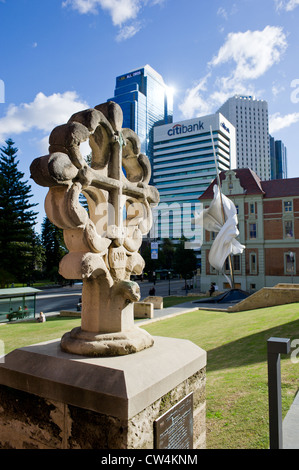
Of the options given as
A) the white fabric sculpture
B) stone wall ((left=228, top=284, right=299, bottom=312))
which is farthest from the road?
stone wall ((left=228, top=284, right=299, bottom=312))

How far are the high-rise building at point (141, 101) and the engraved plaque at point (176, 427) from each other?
168655 millimetres

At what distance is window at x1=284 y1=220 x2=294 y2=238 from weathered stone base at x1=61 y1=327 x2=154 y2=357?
139ft

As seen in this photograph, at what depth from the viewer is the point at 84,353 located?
384 centimetres

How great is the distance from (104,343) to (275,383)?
1.98 meters

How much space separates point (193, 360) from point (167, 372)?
1.97 feet

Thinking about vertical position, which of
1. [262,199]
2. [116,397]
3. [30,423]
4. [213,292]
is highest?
[262,199]

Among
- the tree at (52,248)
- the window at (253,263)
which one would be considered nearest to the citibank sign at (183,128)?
the tree at (52,248)

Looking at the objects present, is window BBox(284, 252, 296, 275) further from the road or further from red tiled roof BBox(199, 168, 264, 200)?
the road

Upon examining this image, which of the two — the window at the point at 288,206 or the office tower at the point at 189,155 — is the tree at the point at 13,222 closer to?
the window at the point at 288,206

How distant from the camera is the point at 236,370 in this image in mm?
8680

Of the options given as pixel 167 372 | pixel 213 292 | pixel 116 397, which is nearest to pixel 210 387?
pixel 167 372

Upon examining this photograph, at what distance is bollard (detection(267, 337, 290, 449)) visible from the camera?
11.6 ft

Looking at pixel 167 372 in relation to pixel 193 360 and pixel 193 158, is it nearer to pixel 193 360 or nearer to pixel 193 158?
pixel 193 360

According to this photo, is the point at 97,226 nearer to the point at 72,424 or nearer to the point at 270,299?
the point at 72,424
